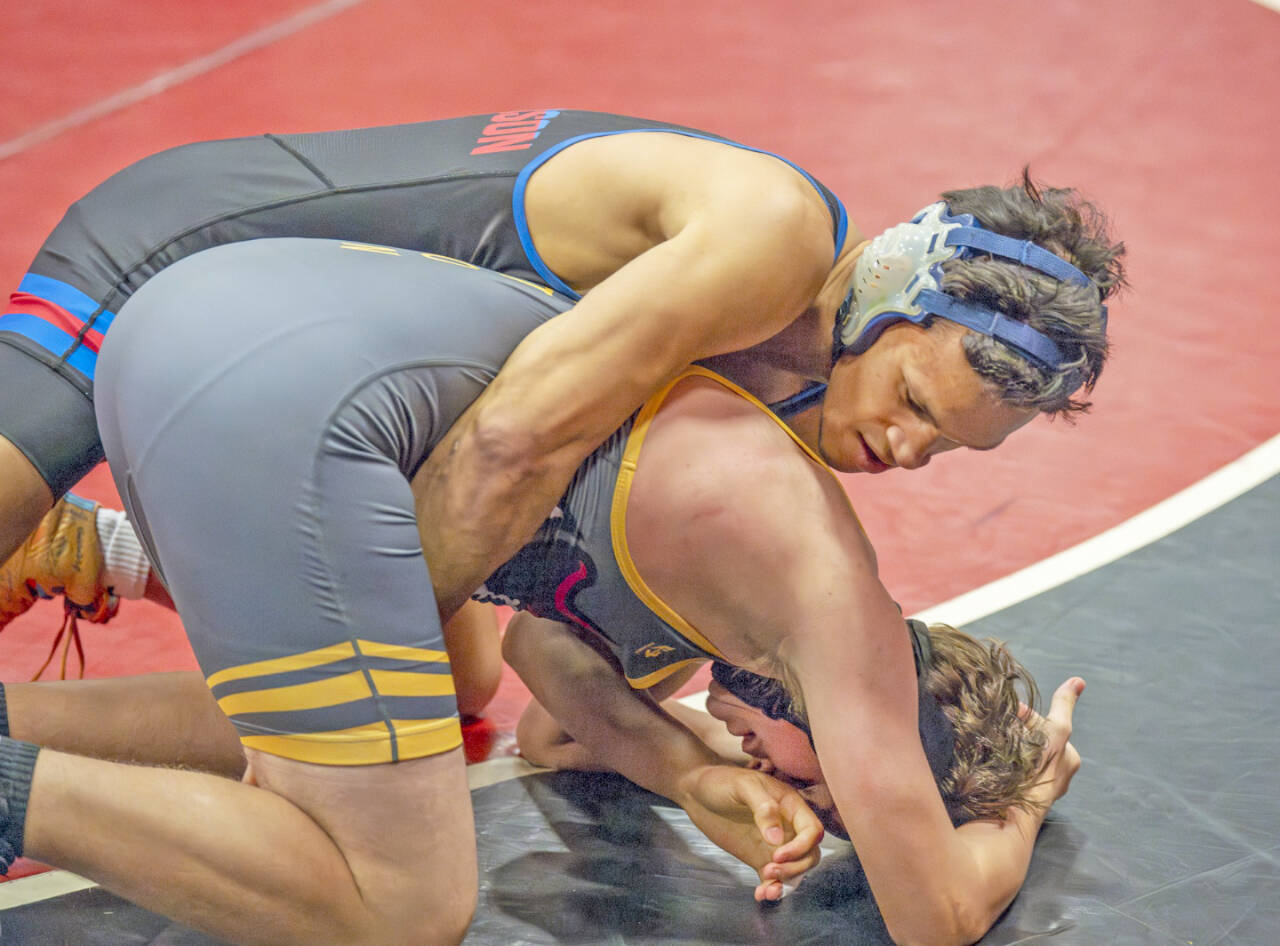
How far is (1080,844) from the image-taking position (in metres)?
2.28

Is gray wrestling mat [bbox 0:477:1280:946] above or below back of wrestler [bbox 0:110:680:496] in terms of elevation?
below

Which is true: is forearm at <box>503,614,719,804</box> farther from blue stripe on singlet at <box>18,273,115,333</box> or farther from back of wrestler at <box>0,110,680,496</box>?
blue stripe on singlet at <box>18,273,115,333</box>

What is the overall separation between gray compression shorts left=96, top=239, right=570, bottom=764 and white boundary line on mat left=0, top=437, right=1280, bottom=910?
0.80 meters

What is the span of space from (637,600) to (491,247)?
0.55m

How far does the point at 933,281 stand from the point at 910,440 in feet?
0.73

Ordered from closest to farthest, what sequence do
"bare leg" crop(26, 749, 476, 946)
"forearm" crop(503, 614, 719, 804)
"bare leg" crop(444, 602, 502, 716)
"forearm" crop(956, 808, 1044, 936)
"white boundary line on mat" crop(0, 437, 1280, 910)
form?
"bare leg" crop(26, 749, 476, 946), "forearm" crop(956, 808, 1044, 936), "forearm" crop(503, 614, 719, 804), "bare leg" crop(444, 602, 502, 716), "white boundary line on mat" crop(0, 437, 1280, 910)

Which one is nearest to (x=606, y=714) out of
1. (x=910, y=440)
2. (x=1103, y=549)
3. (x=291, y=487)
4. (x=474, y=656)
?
(x=474, y=656)

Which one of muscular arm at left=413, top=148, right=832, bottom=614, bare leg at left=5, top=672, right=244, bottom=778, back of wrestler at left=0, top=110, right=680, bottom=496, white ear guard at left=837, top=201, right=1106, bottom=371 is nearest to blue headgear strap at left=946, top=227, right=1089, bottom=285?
white ear guard at left=837, top=201, right=1106, bottom=371

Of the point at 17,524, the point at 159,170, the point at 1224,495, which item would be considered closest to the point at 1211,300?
the point at 1224,495

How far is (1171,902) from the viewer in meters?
2.12

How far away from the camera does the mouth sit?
205 cm

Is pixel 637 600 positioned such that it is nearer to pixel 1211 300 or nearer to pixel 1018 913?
pixel 1018 913

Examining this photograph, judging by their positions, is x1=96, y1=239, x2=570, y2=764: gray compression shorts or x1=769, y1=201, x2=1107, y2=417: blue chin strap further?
x1=769, y1=201, x2=1107, y2=417: blue chin strap

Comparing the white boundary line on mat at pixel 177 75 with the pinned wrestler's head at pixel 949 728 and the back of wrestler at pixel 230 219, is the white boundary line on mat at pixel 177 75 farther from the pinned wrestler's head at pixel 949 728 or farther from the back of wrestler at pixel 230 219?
the pinned wrestler's head at pixel 949 728
